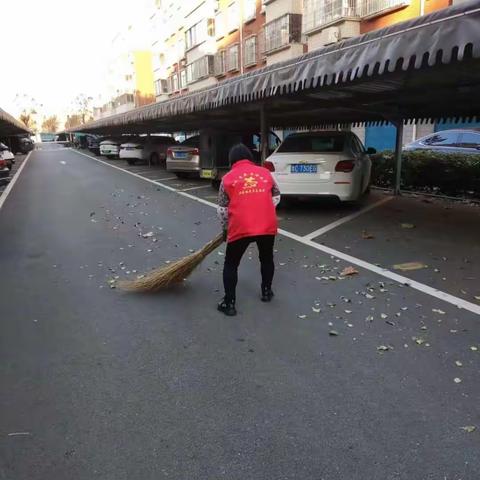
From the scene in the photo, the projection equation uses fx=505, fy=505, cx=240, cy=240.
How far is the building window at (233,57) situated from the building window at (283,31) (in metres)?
6.21

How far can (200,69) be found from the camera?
38062 mm

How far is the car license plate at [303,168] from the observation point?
376 inches

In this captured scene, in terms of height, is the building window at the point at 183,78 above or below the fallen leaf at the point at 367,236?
above

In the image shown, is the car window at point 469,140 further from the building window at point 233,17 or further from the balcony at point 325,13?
the building window at point 233,17

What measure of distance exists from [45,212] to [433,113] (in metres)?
9.97

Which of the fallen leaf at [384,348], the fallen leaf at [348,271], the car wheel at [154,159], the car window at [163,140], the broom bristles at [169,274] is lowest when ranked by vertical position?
the car wheel at [154,159]

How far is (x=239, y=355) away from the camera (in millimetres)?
3930

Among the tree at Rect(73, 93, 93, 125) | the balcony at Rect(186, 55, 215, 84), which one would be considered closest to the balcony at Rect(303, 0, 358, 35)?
the balcony at Rect(186, 55, 215, 84)

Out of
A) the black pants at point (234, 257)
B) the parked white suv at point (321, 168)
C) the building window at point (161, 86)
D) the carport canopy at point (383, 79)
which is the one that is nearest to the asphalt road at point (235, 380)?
the black pants at point (234, 257)

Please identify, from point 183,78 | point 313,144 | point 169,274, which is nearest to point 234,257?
point 169,274

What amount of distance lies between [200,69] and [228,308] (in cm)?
3604

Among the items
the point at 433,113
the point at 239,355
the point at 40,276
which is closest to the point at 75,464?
the point at 239,355

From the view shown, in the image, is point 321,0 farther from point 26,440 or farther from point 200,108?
point 26,440

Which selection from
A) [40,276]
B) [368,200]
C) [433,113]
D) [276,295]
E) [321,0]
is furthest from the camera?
[321,0]
